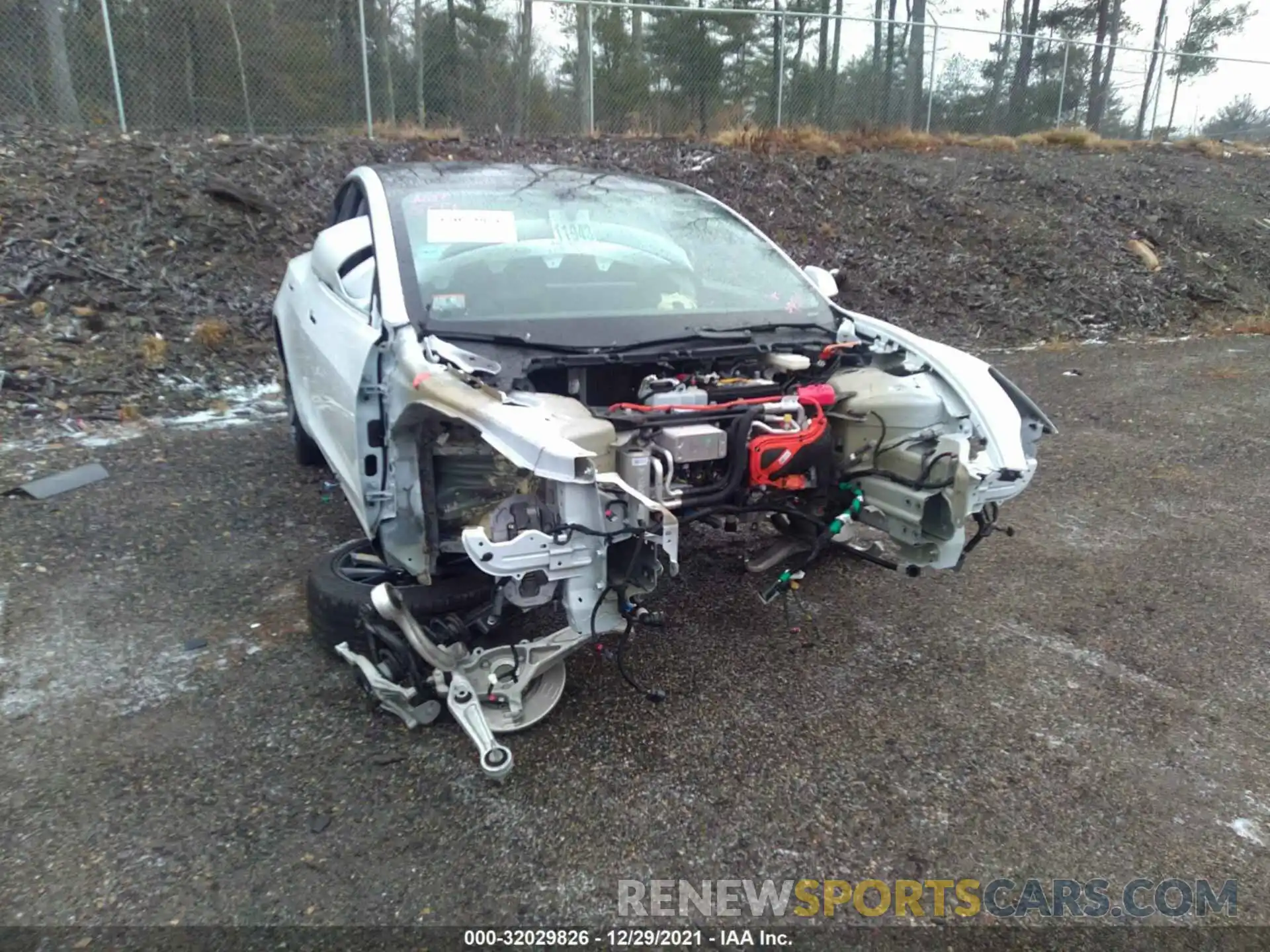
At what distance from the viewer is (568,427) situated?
272 cm

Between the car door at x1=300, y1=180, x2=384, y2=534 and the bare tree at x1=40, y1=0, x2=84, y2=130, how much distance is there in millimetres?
8564

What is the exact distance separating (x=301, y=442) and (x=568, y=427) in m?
3.36

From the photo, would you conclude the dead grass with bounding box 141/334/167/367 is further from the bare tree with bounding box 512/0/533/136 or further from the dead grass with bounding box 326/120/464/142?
the bare tree with bounding box 512/0/533/136

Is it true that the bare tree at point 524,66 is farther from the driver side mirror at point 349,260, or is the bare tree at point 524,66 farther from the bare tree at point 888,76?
the driver side mirror at point 349,260

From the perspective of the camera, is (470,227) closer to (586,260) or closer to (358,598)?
(586,260)

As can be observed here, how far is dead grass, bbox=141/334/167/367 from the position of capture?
23.8 feet

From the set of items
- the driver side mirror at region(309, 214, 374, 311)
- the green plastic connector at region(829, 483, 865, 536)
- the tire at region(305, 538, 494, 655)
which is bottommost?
the tire at region(305, 538, 494, 655)

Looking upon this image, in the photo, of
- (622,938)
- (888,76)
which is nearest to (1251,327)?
(888,76)

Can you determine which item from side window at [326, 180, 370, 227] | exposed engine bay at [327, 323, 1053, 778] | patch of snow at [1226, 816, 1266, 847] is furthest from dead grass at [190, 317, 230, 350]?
patch of snow at [1226, 816, 1266, 847]

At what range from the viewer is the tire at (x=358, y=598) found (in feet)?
10.5

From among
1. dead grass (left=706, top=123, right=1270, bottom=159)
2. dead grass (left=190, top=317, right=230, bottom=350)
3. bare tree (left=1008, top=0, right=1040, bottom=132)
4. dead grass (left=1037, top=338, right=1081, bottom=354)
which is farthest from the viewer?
bare tree (left=1008, top=0, right=1040, bottom=132)

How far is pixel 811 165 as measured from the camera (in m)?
12.8

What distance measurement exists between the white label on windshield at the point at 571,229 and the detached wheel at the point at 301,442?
222 centimetres

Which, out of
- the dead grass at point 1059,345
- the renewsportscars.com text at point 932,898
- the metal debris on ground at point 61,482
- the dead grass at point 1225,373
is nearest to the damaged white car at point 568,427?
the renewsportscars.com text at point 932,898
